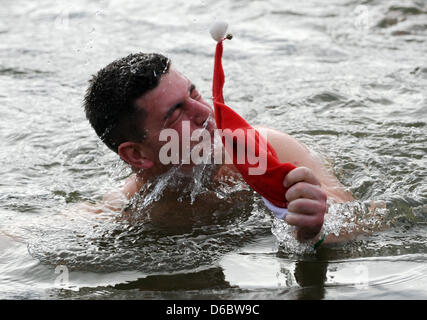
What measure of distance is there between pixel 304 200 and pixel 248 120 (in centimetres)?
268

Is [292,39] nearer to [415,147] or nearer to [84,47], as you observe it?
[84,47]

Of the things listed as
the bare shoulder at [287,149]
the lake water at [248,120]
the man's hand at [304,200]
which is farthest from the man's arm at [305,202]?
the bare shoulder at [287,149]

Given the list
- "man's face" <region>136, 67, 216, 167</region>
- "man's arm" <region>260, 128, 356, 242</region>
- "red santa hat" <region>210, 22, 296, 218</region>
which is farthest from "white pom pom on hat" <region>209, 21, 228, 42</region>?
"man's arm" <region>260, 128, 356, 242</region>

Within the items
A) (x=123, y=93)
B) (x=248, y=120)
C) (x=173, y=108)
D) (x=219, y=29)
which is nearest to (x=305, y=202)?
(x=219, y=29)

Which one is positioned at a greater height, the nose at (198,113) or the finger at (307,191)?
the nose at (198,113)

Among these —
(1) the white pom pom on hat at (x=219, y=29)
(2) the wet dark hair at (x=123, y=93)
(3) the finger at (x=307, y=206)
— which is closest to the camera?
(3) the finger at (x=307, y=206)

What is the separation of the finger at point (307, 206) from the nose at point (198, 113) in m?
0.88

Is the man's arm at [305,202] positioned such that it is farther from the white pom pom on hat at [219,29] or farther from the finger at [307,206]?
the white pom pom on hat at [219,29]

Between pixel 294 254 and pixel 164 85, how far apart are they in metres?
1.15

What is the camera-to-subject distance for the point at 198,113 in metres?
3.55

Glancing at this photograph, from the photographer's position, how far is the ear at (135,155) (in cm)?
372

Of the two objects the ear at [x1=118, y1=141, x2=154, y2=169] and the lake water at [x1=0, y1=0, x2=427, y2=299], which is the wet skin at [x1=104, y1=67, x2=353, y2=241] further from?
the lake water at [x1=0, y1=0, x2=427, y2=299]
